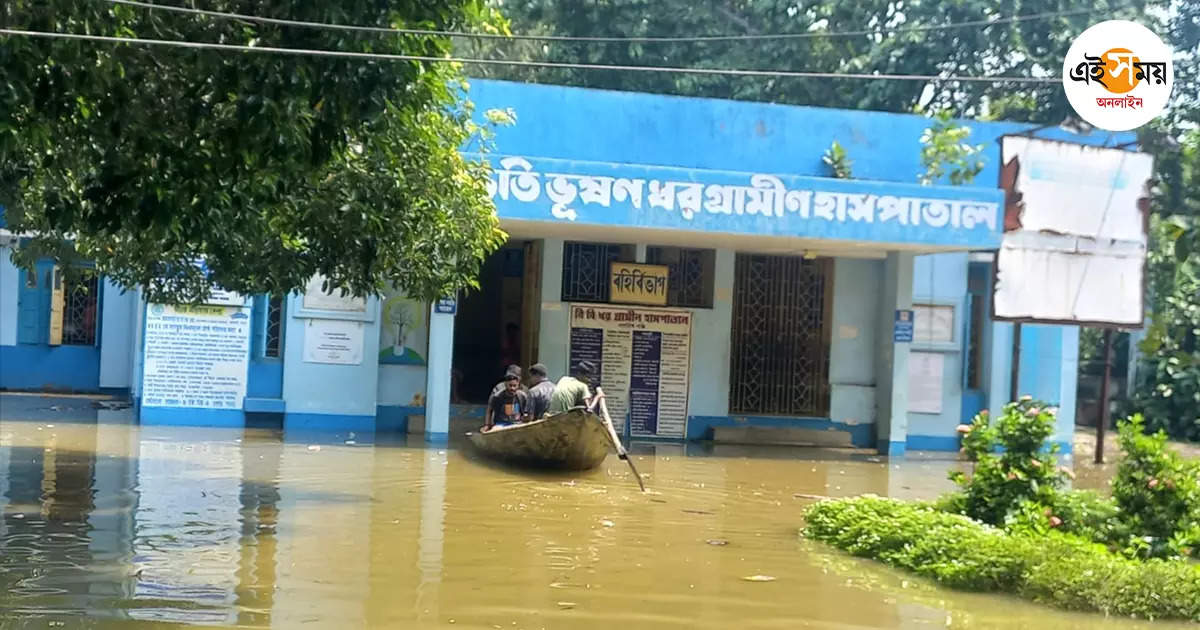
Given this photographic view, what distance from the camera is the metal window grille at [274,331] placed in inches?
687

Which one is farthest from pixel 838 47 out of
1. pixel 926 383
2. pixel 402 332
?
pixel 402 332

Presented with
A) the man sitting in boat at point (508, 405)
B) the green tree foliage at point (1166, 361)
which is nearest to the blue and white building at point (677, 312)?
the man sitting in boat at point (508, 405)

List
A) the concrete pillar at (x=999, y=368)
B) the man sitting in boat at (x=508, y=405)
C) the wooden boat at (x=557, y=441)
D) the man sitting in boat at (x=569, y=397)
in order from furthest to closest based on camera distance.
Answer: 1. the concrete pillar at (x=999, y=368)
2. the man sitting in boat at (x=508, y=405)
3. the man sitting in boat at (x=569, y=397)
4. the wooden boat at (x=557, y=441)

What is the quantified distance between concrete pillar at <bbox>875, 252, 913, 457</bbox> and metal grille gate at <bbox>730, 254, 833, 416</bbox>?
809 millimetres

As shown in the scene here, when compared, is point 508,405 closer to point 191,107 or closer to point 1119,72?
point 1119,72

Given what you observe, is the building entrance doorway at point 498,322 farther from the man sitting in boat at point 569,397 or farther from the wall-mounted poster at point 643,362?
the man sitting in boat at point 569,397

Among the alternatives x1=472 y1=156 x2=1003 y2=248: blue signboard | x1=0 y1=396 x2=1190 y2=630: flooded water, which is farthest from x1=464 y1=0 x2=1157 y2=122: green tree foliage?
x1=0 y1=396 x2=1190 y2=630: flooded water

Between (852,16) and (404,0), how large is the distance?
19.7 meters

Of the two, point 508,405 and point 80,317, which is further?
point 80,317

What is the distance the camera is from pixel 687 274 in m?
19.1

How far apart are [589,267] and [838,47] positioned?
10788mm

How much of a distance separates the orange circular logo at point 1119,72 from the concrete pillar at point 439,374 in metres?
8.91

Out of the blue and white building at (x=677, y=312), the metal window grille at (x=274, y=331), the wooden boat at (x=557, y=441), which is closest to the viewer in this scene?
the wooden boat at (x=557, y=441)

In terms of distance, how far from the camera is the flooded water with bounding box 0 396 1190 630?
300 inches
